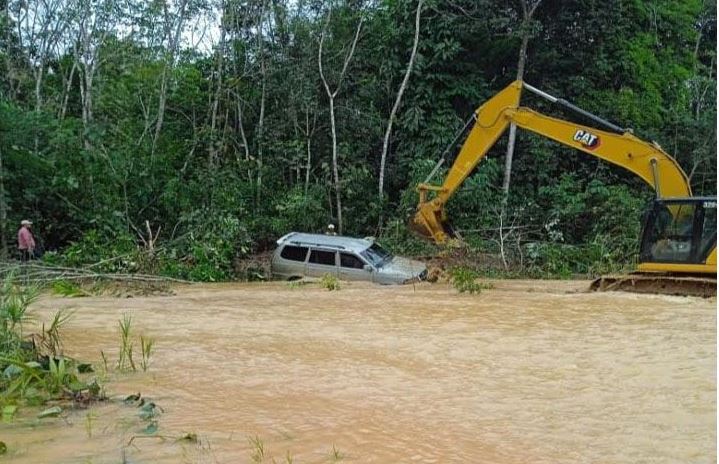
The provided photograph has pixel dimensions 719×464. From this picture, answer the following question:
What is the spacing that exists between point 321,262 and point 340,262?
44 centimetres

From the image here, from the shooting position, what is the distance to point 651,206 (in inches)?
481

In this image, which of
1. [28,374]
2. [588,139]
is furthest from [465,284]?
[28,374]

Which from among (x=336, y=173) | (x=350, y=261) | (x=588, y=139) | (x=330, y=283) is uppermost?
(x=588, y=139)

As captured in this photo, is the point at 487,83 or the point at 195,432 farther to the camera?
the point at 487,83

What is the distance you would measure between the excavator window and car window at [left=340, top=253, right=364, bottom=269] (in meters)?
5.43

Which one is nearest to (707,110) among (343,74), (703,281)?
(343,74)

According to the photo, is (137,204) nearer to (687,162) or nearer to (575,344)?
(575,344)

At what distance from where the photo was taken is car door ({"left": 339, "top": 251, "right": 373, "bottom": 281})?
15.0m

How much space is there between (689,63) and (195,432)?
82.3ft

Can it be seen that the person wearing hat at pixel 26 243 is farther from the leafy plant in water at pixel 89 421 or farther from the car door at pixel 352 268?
the leafy plant in water at pixel 89 421

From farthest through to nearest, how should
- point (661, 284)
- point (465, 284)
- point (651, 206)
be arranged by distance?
1. point (465, 284)
2. point (661, 284)
3. point (651, 206)

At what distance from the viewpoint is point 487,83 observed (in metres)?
24.2

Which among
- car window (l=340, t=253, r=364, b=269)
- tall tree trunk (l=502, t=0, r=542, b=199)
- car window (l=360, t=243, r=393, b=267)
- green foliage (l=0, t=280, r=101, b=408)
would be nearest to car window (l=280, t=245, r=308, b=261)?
car window (l=340, t=253, r=364, b=269)

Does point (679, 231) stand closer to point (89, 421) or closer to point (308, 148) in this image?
point (89, 421)
